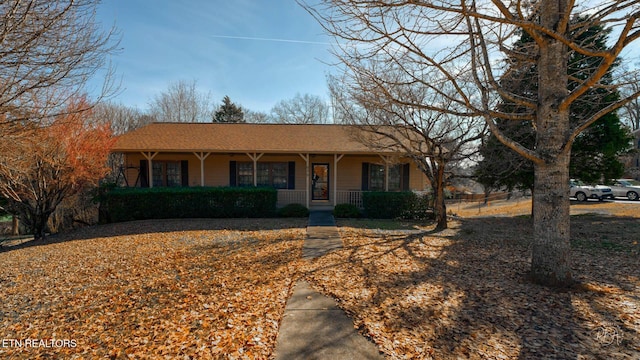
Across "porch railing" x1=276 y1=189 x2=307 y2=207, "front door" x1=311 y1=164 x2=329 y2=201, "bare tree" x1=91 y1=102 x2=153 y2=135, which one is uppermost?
"bare tree" x1=91 y1=102 x2=153 y2=135

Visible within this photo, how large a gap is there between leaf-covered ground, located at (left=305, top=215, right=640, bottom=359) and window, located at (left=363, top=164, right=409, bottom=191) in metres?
6.74

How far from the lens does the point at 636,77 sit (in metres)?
4.84

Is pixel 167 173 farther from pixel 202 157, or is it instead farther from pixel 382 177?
pixel 382 177

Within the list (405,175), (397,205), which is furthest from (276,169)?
(405,175)

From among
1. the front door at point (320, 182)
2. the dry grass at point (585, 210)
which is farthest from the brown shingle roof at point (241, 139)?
the dry grass at point (585, 210)

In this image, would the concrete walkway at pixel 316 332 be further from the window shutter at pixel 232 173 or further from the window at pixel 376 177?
the window shutter at pixel 232 173

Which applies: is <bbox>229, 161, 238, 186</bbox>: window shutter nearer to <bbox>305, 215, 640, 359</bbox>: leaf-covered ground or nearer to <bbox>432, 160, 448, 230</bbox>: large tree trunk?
<bbox>305, 215, 640, 359</bbox>: leaf-covered ground

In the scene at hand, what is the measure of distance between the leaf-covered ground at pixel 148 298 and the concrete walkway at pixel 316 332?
159mm

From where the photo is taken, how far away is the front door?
14.1 meters

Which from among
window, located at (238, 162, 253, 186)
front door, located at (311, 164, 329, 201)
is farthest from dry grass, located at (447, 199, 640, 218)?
window, located at (238, 162, 253, 186)

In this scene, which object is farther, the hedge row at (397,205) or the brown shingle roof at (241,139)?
the brown shingle roof at (241,139)

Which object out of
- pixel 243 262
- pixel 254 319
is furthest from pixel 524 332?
pixel 243 262

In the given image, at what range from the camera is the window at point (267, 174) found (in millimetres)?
13805

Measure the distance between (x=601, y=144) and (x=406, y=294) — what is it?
415 inches
